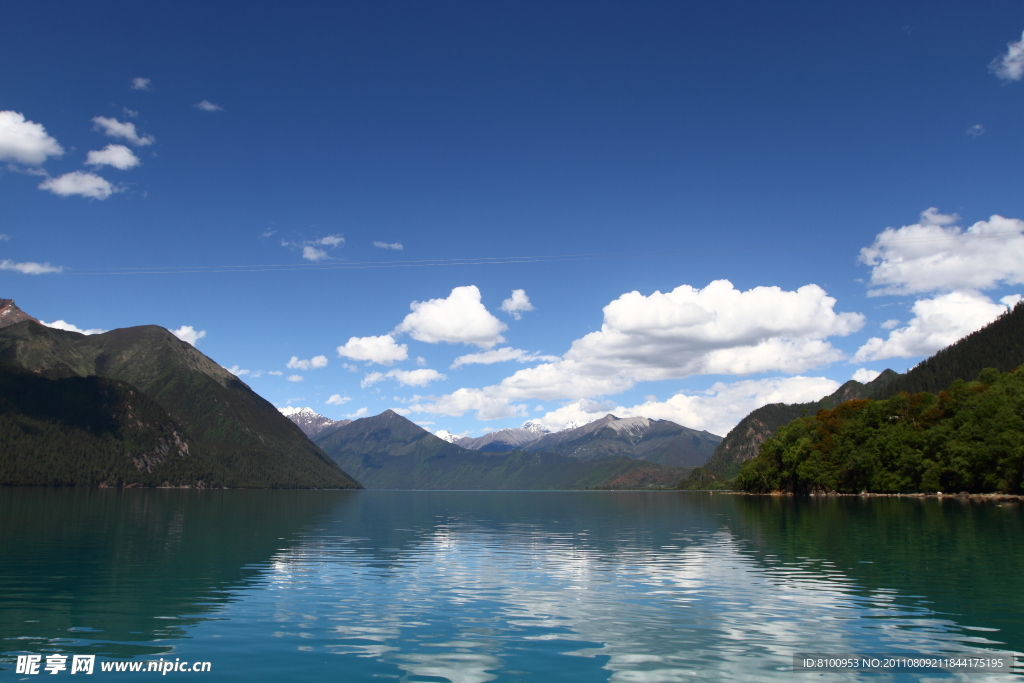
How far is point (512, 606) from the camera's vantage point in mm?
31125

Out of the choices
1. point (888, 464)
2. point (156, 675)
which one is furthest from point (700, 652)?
point (888, 464)

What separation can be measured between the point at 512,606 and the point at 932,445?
538 feet

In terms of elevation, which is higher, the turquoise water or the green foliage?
the green foliage

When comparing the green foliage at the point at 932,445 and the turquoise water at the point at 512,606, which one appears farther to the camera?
the green foliage at the point at 932,445

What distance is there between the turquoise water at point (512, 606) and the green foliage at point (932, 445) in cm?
9965

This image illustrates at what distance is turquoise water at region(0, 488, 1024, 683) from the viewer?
2169cm

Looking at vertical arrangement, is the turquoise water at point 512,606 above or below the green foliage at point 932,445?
below

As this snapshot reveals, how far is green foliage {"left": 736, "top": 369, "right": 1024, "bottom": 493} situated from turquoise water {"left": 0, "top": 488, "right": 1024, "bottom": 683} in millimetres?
99645

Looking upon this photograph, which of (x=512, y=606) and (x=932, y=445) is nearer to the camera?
(x=512, y=606)

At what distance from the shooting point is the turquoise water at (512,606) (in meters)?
21.7

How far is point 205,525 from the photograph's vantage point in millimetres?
88375

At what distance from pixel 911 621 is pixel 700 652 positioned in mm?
10845

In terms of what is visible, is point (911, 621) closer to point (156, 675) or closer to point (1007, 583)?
point (1007, 583)

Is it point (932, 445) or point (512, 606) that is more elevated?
point (932, 445)
